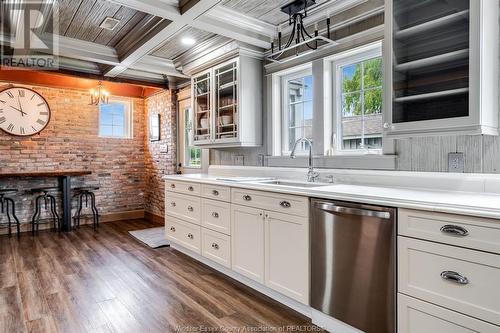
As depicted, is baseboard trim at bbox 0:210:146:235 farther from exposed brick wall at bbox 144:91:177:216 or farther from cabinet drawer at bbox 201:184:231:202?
cabinet drawer at bbox 201:184:231:202

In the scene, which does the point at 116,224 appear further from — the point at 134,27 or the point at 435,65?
the point at 435,65

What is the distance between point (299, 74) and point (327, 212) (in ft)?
6.02

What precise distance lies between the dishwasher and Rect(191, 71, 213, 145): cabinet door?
2.22 m

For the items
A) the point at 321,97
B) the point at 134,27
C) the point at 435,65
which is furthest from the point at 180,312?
the point at 134,27

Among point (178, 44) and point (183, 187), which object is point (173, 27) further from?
point (183, 187)

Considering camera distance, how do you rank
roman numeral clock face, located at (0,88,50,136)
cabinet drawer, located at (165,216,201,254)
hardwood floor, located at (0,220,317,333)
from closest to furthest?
hardwood floor, located at (0,220,317,333) < cabinet drawer, located at (165,216,201,254) < roman numeral clock face, located at (0,88,50,136)

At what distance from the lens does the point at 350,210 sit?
1.97m

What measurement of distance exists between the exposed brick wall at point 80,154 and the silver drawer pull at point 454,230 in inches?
223

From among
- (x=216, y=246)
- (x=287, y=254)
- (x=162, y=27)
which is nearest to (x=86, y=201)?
(x=216, y=246)

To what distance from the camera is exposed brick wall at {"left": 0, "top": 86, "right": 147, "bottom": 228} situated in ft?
16.6

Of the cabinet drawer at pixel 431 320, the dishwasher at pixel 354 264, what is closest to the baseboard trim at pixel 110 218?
the dishwasher at pixel 354 264

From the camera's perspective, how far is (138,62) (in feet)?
14.4

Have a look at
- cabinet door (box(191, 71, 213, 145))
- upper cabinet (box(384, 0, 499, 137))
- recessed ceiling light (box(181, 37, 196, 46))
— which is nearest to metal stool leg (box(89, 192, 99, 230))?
cabinet door (box(191, 71, 213, 145))

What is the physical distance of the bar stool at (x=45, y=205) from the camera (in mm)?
5055
